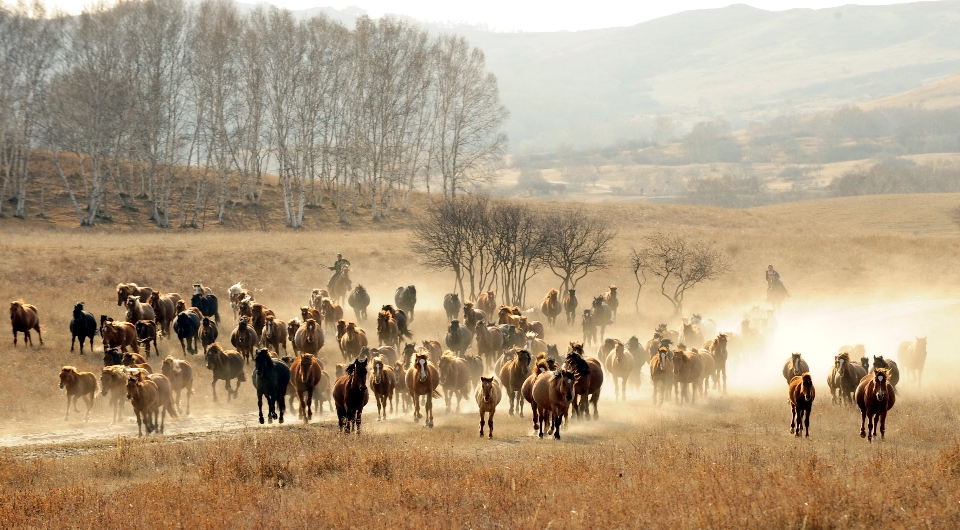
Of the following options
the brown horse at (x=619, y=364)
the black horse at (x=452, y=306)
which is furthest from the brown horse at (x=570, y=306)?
the brown horse at (x=619, y=364)

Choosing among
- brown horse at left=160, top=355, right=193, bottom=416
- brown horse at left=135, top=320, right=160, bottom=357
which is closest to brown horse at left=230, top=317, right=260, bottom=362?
brown horse at left=135, top=320, right=160, bottom=357

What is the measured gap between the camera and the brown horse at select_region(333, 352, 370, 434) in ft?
69.6

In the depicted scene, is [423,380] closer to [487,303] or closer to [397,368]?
[397,368]

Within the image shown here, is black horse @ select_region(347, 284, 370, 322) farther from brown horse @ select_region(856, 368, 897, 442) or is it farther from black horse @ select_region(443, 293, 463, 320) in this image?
brown horse @ select_region(856, 368, 897, 442)

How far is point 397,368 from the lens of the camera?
84.1 feet

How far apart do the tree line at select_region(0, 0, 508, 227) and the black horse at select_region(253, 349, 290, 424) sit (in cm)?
3975

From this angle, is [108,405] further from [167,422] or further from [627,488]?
[627,488]

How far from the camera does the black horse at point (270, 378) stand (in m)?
23.3

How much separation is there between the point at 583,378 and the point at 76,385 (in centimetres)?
1373

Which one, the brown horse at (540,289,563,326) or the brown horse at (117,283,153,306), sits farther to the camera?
the brown horse at (540,289,563,326)

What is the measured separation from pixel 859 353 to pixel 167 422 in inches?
941

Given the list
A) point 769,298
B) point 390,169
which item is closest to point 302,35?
point 390,169

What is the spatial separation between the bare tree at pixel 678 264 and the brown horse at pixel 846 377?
22.4 meters

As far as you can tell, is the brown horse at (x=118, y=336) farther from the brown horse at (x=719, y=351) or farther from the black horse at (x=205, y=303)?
the brown horse at (x=719, y=351)
